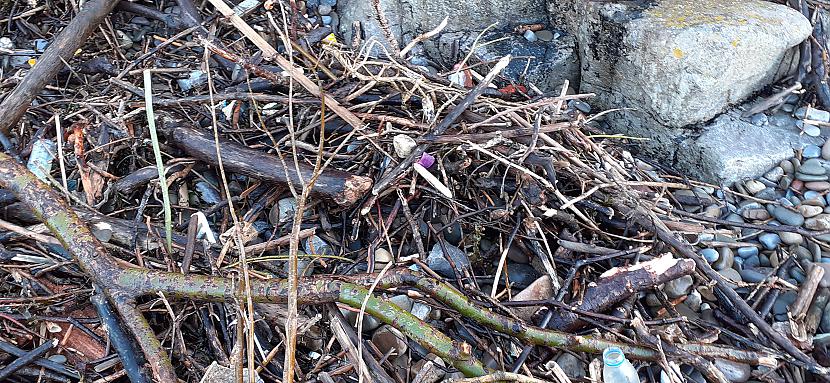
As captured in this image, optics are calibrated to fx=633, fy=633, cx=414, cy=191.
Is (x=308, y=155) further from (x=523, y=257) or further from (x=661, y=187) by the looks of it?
(x=661, y=187)

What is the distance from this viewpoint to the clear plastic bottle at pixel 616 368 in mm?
1690

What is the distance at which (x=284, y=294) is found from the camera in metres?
1.75

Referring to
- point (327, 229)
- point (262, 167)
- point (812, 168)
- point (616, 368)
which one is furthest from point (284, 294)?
point (812, 168)

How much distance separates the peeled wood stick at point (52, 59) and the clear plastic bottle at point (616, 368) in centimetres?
216

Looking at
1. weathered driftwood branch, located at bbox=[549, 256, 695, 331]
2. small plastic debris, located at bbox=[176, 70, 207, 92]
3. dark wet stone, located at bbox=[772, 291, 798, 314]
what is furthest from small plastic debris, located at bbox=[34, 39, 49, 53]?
dark wet stone, located at bbox=[772, 291, 798, 314]

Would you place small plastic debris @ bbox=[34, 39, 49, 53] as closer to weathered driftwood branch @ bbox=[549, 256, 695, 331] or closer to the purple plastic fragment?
the purple plastic fragment

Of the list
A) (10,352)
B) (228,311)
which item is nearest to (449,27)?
(228,311)

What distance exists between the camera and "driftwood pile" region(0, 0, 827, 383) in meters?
1.79

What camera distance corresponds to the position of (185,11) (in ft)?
9.13

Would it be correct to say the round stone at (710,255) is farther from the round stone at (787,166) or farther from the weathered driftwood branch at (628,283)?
the round stone at (787,166)

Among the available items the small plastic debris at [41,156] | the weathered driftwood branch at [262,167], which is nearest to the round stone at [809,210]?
the weathered driftwood branch at [262,167]

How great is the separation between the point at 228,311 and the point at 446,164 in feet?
2.86

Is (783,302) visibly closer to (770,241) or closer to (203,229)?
(770,241)

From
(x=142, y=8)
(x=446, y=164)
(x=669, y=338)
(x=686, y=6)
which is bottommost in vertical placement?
(x=669, y=338)
